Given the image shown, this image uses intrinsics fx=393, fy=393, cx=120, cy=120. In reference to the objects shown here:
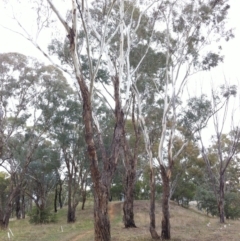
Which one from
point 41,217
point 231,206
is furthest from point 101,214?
point 231,206

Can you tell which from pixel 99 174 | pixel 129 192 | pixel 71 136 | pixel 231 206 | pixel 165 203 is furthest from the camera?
pixel 231 206

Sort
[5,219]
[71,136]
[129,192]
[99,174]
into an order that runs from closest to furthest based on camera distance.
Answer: [99,174], [129,192], [5,219], [71,136]

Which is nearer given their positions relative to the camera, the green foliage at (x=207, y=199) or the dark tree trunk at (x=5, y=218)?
the dark tree trunk at (x=5, y=218)

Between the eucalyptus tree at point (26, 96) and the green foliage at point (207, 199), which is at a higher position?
the eucalyptus tree at point (26, 96)

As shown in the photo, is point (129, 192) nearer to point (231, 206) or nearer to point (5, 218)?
point (5, 218)

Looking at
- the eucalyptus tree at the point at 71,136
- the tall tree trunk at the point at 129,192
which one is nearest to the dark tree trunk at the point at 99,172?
the tall tree trunk at the point at 129,192

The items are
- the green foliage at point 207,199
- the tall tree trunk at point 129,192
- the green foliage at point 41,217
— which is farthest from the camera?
the green foliage at point 207,199

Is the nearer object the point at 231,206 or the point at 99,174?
the point at 99,174

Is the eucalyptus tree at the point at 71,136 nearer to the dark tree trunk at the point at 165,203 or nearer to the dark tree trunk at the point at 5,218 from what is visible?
the dark tree trunk at the point at 5,218

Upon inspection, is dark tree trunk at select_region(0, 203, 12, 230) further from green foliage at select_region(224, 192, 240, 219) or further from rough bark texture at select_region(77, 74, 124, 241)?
green foliage at select_region(224, 192, 240, 219)

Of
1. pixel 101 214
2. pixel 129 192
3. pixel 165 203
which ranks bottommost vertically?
pixel 101 214

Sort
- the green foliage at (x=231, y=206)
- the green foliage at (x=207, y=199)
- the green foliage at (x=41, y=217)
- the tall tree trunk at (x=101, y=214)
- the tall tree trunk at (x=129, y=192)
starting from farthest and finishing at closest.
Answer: the green foliage at (x=207, y=199), the green foliage at (x=231, y=206), the green foliage at (x=41, y=217), the tall tree trunk at (x=129, y=192), the tall tree trunk at (x=101, y=214)

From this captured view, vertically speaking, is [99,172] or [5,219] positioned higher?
[99,172]

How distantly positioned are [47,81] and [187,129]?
9193 mm
